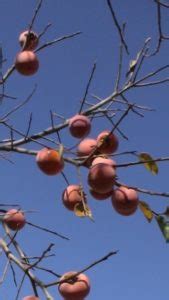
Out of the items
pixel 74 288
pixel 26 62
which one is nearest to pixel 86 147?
pixel 74 288

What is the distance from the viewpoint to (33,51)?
254cm

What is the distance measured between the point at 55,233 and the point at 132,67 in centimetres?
80

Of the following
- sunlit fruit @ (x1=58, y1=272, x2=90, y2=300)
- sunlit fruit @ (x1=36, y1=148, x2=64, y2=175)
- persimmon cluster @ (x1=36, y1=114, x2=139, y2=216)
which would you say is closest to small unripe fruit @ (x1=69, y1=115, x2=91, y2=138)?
persimmon cluster @ (x1=36, y1=114, x2=139, y2=216)

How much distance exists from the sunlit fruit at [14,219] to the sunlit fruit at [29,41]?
83 cm

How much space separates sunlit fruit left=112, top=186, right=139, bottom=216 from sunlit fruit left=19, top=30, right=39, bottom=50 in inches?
39.6

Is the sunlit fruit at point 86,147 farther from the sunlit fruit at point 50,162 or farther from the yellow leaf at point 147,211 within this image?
the yellow leaf at point 147,211

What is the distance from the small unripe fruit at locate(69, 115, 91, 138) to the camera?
6.80ft

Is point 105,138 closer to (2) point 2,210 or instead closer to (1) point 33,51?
(2) point 2,210

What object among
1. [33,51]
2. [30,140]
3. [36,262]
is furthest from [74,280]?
[33,51]

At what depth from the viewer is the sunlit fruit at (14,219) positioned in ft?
7.26

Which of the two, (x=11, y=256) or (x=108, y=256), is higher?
(x=11, y=256)

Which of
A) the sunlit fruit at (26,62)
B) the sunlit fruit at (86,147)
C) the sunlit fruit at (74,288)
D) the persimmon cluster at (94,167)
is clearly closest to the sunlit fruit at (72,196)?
the persimmon cluster at (94,167)

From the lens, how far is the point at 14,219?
7.25ft

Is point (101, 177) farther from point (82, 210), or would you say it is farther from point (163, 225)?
point (163, 225)
